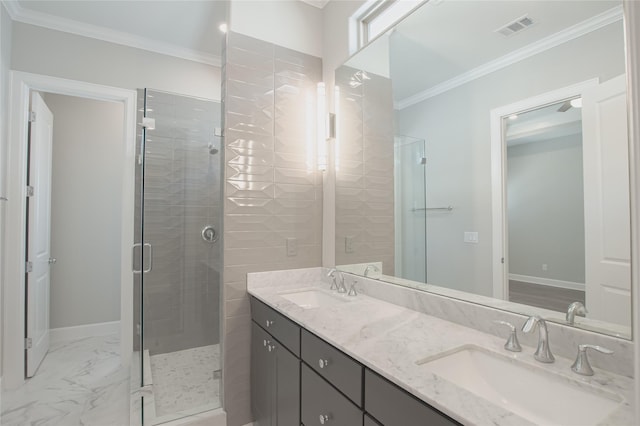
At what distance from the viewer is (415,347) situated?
3.37 ft

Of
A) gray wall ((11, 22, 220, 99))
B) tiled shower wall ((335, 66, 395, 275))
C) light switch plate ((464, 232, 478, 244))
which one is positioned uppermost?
gray wall ((11, 22, 220, 99))

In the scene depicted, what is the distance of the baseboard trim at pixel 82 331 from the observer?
125 inches

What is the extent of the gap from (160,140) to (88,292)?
214 cm

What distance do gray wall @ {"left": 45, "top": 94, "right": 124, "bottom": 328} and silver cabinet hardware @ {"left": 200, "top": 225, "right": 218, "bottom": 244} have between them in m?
1.61

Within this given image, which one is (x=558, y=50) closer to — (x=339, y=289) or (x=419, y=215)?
(x=419, y=215)

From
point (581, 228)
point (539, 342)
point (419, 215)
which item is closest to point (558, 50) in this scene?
point (581, 228)

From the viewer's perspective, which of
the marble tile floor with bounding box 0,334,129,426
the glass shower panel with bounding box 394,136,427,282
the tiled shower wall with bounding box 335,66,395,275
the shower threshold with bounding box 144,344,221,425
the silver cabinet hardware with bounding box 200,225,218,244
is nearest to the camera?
the glass shower panel with bounding box 394,136,427,282

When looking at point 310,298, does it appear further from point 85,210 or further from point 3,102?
point 85,210

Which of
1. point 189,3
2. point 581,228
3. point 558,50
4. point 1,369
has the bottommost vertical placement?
point 1,369

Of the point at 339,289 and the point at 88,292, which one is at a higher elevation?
the point at 339,289

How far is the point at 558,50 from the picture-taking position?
3.39 feet

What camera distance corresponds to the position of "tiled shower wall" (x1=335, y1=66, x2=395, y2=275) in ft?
5.75

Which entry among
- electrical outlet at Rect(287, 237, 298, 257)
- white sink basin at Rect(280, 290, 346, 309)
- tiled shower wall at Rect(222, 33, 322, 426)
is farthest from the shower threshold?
electrical outlet at Rect(287, 237, 298, 257)

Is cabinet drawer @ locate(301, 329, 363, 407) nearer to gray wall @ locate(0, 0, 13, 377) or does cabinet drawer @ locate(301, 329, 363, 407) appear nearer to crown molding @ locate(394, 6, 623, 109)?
crown molding @ locate(394, 6, 623, 109)
